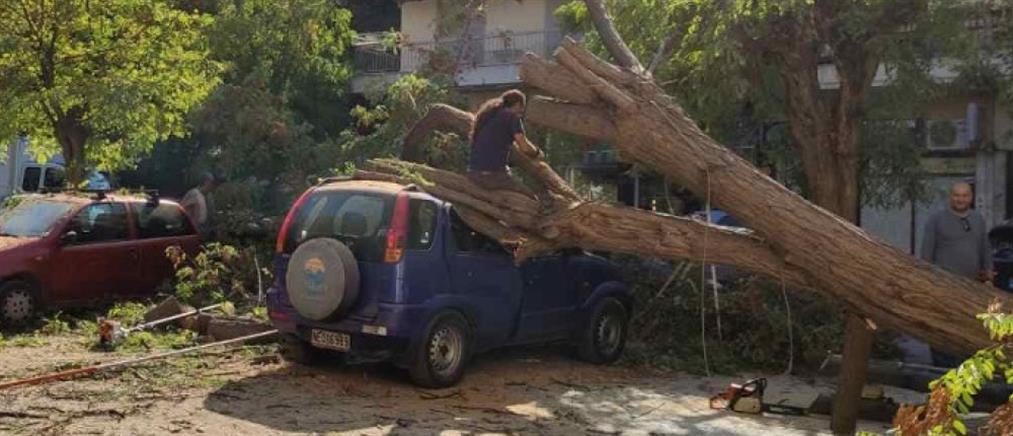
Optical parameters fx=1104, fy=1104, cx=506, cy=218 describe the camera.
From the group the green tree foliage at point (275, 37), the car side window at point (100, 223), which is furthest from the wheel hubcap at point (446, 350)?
the green tree foliage at point (275, 37)

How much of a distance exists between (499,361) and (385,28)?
992 inches

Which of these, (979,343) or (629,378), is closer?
(979,343)

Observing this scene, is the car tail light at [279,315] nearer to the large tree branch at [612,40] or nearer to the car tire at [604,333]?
the car tire at [604,333]

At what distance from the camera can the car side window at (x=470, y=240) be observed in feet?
31.5

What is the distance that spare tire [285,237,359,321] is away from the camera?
893 cm

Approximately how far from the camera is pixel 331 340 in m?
9.20

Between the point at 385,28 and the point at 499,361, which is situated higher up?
the point at 385,28

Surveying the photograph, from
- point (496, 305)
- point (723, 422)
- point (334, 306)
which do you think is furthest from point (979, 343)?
point (334, 306)

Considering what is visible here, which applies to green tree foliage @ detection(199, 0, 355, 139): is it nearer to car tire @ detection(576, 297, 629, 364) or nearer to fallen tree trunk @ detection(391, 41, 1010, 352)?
car tire @ detection(576, 297, 629, 364)

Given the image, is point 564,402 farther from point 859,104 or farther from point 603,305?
point 859,104

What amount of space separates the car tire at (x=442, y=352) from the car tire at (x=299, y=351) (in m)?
1.24

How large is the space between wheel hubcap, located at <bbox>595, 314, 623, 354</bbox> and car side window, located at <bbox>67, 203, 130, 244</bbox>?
20.4ft

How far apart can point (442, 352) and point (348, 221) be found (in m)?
1.38

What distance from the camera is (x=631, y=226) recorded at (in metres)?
8.72
